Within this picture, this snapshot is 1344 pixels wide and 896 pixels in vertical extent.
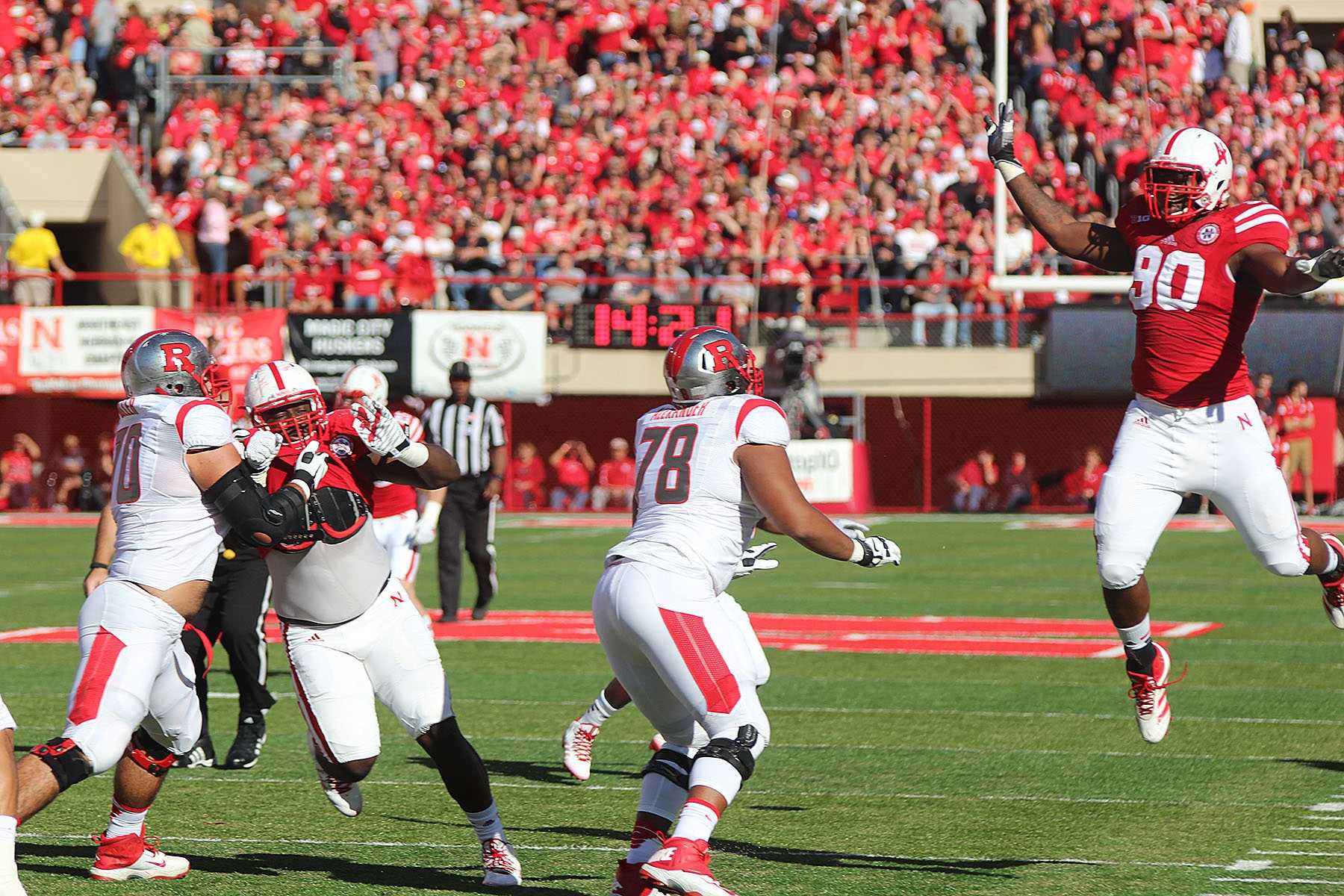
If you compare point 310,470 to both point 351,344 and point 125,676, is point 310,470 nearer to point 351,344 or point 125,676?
point 125,676

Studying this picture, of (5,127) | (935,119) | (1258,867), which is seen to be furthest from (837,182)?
(1258,867)

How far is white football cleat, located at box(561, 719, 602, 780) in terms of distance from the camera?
24.1 feet

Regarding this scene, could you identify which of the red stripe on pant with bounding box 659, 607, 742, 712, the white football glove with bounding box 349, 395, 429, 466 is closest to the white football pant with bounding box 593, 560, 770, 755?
the red stripe on pant with bounding box 659, 607, 742, 712

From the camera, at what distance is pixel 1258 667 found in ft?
35.3

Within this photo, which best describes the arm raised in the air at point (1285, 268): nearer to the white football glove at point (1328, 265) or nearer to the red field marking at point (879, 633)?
the white football glove at point (1328, 265)

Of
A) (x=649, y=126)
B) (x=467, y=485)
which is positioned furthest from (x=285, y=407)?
(x=649, y=126)

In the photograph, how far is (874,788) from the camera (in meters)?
7.46

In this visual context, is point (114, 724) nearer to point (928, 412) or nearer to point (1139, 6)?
point (928, 412)

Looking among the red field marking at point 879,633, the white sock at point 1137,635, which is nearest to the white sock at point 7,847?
the white sock at point 1137,635

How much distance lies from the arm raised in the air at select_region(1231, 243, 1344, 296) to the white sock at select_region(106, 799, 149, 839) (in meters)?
3.96

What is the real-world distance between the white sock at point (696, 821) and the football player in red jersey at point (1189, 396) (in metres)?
2.12

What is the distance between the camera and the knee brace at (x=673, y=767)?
17.8 feet

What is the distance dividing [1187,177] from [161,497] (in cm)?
354

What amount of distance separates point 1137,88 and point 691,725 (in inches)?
851
